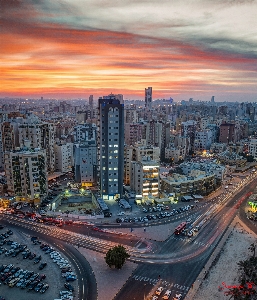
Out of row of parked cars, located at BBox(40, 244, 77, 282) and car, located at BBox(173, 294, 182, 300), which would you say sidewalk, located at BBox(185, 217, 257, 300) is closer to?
car, located at BBox(173, 294, 182, 300)

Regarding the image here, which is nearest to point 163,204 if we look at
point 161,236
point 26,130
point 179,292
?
point 161,236

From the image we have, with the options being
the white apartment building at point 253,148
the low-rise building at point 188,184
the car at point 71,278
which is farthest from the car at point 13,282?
the white apartment building at point 253,148

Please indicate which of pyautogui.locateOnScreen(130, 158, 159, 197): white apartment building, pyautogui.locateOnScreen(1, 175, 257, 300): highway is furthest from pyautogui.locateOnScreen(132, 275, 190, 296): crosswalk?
pyautogui.locateOnScreen(130, 158, 159, 197): white apartment building

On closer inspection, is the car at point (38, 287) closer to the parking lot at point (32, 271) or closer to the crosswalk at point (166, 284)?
the parking lot at point (32, 271)

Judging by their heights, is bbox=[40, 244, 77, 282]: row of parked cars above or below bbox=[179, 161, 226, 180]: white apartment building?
below

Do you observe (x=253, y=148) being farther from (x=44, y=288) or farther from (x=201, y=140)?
(x=44, y=288)

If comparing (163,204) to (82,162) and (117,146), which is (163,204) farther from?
(82,162)
